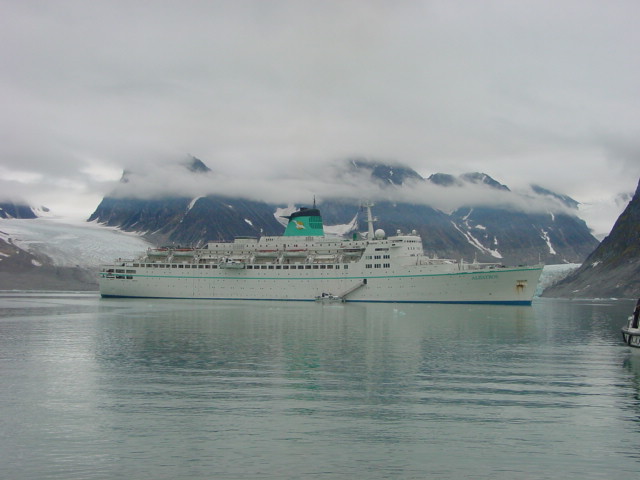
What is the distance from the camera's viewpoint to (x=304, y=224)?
9694 centimetres

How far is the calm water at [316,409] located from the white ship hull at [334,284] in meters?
43.1

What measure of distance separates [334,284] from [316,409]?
226ft

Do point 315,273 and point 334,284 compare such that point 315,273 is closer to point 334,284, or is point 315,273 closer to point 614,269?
point 334,284

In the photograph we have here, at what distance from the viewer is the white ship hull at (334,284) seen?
7800cm

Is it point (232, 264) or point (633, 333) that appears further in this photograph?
point (232, 264)

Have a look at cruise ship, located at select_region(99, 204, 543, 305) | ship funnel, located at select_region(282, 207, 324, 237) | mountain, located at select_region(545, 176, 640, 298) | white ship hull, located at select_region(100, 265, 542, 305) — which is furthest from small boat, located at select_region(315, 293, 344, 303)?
mountain, located at select_region(545, 176, 640, 298)

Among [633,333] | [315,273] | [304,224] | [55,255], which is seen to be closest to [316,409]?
[633,333]

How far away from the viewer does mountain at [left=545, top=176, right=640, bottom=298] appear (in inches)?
5566

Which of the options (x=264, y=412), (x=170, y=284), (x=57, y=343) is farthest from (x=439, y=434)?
(x=170, y=284)

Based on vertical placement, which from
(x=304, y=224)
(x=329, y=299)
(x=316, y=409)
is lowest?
(x=316, y=409)

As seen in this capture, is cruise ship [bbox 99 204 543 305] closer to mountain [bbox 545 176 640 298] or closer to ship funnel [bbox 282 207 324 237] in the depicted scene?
ship funnel [bbox 282 207 324 237]

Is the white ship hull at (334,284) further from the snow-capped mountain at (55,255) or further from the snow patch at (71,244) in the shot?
the snow-capped mountain at (55,255)

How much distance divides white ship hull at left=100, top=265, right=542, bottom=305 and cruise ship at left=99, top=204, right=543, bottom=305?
120mm

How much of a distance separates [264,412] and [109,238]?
180m
